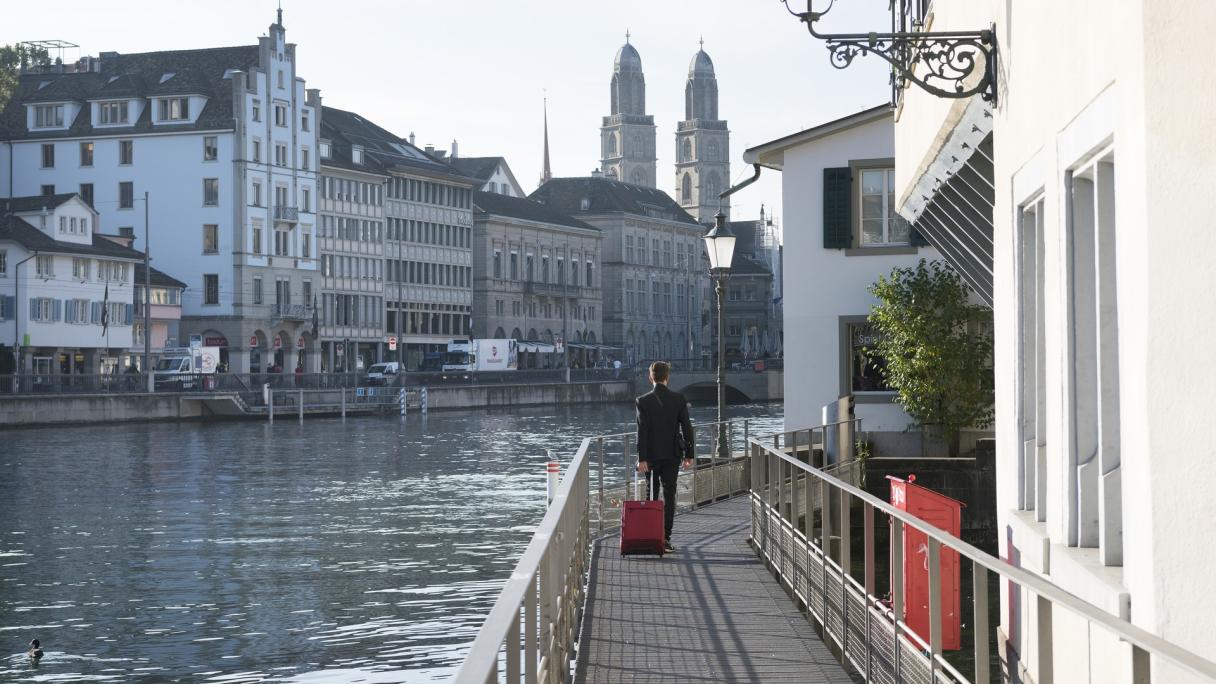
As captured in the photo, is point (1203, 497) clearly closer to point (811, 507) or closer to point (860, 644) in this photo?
point (860, 644)

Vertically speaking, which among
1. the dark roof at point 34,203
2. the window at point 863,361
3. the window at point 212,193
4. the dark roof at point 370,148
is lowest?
the window at point 863,361

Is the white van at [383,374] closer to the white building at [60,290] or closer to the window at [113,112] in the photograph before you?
the white building at [60,290]

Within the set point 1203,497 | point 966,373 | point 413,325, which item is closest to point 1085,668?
point 1203,497

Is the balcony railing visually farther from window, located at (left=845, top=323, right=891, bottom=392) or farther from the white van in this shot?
window, located at (left=845, top=323, right=891, bottom=392)

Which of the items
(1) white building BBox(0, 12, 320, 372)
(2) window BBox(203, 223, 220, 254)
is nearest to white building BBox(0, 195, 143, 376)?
(2) window BBox(203, 223, 220, 254)

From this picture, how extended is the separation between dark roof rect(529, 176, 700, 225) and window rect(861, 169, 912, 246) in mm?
116348

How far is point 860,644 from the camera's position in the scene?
9773 millimetres

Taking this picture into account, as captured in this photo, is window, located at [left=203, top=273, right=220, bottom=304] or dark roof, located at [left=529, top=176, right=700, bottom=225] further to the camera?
dark roof, located at [left=529, top=176, right=700, bottom=225]

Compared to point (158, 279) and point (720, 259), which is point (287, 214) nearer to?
point (158, 279)

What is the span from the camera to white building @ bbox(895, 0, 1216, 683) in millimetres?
5188

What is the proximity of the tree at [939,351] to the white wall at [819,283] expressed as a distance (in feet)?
4.98

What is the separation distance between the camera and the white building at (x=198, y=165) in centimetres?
9881

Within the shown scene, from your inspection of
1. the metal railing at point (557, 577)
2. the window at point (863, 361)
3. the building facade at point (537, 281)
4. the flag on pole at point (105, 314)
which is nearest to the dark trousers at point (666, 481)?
the metal railing at point (557, 577)

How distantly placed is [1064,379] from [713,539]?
32.1 ft
